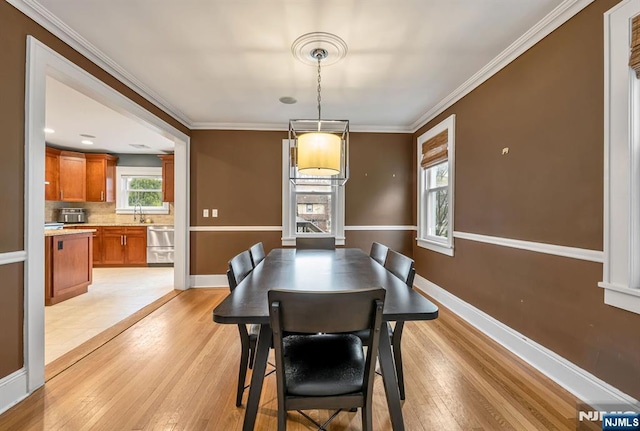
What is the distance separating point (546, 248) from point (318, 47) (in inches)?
87.9

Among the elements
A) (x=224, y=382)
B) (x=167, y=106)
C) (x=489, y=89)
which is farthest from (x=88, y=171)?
(x=489, y=89)

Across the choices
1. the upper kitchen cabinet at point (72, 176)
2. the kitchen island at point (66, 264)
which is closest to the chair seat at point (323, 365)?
the kitchen island at point (66, 264)

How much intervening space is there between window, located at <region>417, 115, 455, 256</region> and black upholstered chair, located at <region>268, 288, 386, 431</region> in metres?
2.54

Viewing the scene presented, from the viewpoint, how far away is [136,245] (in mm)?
5840

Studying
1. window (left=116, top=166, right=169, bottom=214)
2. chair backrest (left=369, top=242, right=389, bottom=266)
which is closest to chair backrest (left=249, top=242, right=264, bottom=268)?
chair backrest (left=369, top=242, right=389, bottom=266)

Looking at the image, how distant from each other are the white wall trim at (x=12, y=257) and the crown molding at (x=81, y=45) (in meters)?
1.47

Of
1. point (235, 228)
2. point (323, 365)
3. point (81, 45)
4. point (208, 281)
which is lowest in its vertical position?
point (208, 281)

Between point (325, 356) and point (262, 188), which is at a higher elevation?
point (262, 188)

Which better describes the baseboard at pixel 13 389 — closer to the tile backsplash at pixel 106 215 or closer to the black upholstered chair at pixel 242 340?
the black upholstered chair at pixel 242 340

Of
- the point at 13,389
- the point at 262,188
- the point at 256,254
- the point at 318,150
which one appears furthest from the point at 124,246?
the point at 318,150

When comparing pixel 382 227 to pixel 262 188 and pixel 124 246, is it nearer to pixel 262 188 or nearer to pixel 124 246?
pixel 262 188

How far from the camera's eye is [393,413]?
1313mm

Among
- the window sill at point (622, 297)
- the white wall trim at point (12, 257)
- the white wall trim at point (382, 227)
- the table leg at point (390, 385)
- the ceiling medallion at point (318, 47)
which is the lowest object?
the table leg at point (390, 385)

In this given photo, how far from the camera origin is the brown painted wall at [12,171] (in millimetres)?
1692
